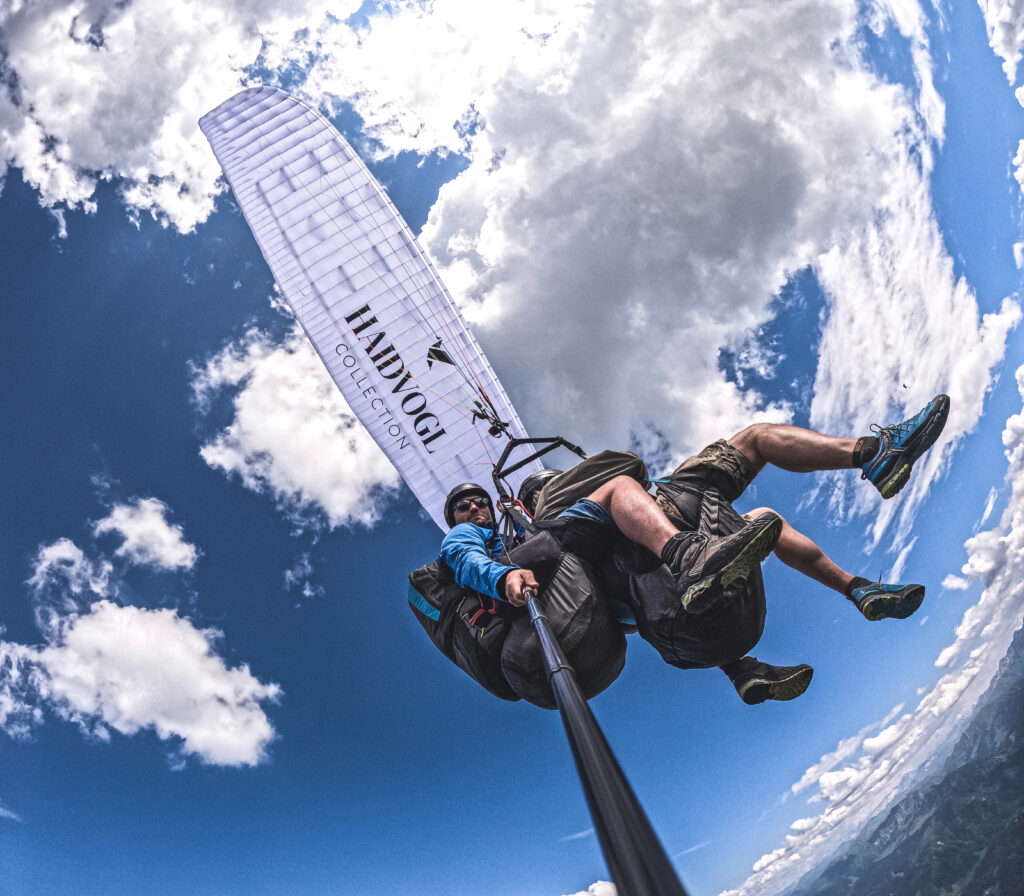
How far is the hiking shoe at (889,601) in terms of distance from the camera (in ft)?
13.6

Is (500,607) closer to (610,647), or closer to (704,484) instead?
(610,647)

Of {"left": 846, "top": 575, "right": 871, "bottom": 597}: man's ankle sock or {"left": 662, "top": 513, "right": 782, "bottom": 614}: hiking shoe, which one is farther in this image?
{"left": 846, "top": 575, "right": 871, "bottom": 597}: man's ankle sock

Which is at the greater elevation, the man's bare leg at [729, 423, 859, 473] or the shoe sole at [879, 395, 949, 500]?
the man's bare leg at [729, 423, 859, 473]

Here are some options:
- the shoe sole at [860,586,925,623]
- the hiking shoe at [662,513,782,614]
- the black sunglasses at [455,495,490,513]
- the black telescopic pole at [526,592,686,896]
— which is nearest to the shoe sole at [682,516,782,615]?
the hiking shoe at [662,513,782,614]

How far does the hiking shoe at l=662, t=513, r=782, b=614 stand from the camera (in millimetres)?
3348

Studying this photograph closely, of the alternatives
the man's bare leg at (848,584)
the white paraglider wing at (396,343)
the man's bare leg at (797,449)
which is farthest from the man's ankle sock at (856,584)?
the white paraglider wing at (396,343)

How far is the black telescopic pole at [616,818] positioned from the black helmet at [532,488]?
352 cm

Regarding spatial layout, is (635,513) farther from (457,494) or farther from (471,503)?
(457,494)

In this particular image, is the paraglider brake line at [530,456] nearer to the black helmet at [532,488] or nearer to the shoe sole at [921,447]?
the black helmet at [532,488]

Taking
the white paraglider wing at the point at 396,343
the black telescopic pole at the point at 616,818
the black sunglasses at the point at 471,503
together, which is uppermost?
the white paraglider wing at the point at 396,343

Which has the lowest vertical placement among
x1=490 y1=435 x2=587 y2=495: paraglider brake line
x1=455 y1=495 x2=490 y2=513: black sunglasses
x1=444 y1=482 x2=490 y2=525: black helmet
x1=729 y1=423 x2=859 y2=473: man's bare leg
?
x1=729 y1=423 x2=859 y2=473: man's bare leg

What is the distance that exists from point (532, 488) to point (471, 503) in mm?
576

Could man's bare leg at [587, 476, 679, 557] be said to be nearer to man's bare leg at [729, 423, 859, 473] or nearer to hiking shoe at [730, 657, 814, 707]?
man's bare leg at [729, 423, 859, 473]

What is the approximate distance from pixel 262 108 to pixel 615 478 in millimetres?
10599
